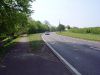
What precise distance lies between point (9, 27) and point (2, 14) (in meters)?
2.61

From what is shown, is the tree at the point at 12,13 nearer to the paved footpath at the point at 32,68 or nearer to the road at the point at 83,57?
the road at the point at 83,57

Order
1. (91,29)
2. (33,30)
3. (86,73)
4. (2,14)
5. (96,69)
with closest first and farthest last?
(86,73) < (96,69) < (2,14) < (91,29) < (33,30)

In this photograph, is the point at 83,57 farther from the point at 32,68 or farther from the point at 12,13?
the point at 12,13

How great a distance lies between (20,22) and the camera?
120ft

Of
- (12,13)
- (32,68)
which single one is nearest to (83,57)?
(32,68)

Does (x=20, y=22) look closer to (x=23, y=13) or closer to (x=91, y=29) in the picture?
(x=23, y=13)

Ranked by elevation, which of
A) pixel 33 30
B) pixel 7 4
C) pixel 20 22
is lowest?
pixel 33 30

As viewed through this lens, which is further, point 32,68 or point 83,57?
point 83,57

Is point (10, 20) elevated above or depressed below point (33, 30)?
above

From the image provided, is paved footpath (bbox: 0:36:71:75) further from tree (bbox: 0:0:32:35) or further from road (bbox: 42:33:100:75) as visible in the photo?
tree (bbox: 0:0:32:35)

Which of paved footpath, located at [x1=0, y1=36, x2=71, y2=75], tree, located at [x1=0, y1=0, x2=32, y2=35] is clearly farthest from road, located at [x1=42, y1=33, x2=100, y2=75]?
tree, located at [x1=0, y1=0, x2=32, y2=35]

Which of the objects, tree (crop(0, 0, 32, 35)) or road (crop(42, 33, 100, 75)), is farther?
tree (crop(0, 0, 32, 35))

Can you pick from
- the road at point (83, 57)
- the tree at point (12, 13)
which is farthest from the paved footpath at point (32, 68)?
the tree at point (12, 13)

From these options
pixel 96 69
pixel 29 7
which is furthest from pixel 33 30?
pixel 96 69
